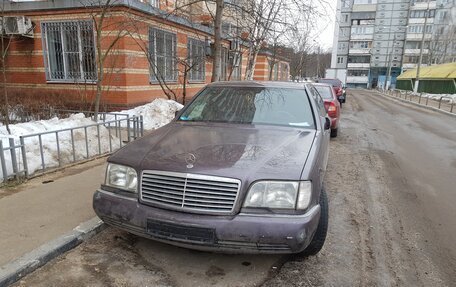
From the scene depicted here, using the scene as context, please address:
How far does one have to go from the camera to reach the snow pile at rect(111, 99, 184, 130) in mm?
11036

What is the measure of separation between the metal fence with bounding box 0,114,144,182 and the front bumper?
310 centimetres

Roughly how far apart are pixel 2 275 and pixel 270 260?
2244mm

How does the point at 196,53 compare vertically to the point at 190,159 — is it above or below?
above

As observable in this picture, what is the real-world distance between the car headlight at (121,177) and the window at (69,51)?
394 inches

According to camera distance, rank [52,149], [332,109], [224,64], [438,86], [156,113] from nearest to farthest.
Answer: [52,149], [332,109], [156,113], [224,64], [438,86]

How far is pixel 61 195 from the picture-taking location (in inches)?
181

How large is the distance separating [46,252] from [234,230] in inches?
70.3

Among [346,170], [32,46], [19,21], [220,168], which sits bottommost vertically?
[346,170]

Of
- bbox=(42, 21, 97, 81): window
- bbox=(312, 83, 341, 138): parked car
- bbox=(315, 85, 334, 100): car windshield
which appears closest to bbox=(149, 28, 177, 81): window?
bbox=(42, 21, 97, 81): window

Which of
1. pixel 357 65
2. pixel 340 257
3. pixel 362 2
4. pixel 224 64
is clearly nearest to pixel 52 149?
pixel 340 257

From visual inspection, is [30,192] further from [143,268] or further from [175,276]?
[175,276]

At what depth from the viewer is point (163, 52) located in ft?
48.1

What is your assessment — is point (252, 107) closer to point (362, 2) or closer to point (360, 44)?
point (360, 44)

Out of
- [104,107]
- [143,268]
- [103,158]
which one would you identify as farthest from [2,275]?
[104,107]
